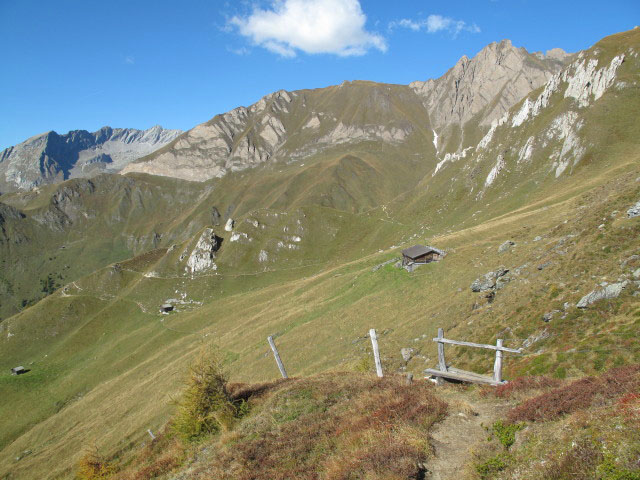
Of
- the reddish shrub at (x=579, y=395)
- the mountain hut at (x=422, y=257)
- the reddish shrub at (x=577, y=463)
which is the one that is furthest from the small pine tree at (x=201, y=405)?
the mountain hut at (x=422, y=257)

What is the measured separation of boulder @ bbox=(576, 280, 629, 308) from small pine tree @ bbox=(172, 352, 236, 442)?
73.5ft

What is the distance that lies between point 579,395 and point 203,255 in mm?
153039

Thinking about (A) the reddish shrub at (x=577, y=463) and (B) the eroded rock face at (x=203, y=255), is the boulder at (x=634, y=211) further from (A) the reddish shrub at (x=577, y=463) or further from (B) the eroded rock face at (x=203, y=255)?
(B) the eroded rock face at (x=203, y=255)

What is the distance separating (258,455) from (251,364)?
130 ft

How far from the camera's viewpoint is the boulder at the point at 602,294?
2081cm

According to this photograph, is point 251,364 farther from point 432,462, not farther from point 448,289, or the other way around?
point 432,462

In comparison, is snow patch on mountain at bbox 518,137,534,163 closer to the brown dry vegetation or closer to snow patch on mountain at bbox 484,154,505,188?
snow patch on mountain at bbox 484,154,505,188

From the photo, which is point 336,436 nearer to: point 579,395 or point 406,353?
point 579,395

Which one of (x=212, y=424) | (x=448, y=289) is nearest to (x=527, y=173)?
(x=448, y=289)

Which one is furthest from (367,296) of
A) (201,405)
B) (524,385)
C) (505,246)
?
(524,385)

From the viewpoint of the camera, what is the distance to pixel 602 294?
21.2 meters

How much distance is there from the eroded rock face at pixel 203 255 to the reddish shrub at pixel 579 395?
145m

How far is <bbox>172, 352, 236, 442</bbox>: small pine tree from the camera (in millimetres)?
20000

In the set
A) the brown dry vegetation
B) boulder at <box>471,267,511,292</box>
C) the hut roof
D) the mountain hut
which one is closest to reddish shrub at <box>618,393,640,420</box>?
the brown dry vegetation
